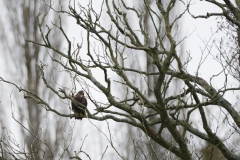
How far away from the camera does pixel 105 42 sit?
3736 millimetres

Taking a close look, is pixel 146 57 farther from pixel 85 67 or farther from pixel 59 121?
pixel 85 67

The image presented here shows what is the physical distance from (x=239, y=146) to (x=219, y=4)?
265cm

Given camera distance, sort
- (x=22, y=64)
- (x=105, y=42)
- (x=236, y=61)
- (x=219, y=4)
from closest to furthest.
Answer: (x=105, y=42), (x=219, y=4), (x=236, y=61), (x=22, y=64)

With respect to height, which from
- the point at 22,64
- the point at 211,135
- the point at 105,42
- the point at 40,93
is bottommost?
the point at 211,135

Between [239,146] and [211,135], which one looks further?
[239,146]

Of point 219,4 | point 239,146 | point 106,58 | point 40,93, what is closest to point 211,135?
point 106,58

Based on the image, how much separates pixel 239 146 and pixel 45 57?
4065 mm

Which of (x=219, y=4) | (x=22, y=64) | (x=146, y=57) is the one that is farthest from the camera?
(x=146, y=57)

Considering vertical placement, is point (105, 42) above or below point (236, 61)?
below

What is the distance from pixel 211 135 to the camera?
13.7ft

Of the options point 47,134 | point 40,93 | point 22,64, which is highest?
point 22,64

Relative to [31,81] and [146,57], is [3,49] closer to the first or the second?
[31,81]

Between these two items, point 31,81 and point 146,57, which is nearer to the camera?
point 31,81

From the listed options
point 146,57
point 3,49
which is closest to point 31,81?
point 3,49
